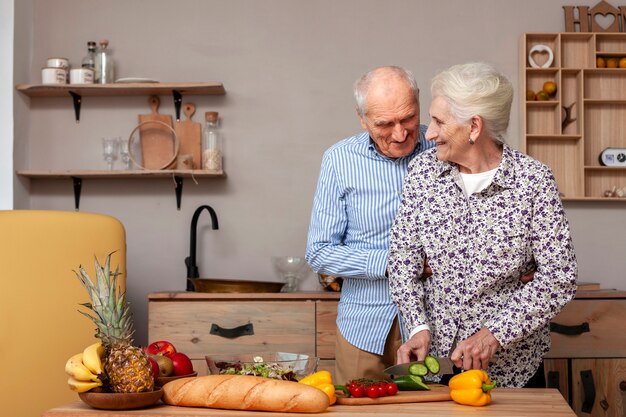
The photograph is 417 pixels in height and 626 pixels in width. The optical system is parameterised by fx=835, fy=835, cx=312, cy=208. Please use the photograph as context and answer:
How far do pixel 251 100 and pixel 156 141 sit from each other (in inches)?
19.5

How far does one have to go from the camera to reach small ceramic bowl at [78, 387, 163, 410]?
1.66 metres

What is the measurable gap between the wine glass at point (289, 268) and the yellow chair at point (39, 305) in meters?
1.04

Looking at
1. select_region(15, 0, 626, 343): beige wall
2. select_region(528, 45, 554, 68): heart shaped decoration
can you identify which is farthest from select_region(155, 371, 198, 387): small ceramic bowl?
select_region(528, 45, 554, 68): heart shaped decoration

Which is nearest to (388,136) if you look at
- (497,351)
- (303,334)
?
(497,351)

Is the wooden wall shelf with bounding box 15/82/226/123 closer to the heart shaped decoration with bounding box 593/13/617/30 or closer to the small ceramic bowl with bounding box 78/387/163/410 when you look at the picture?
the heart shaped decoration with bounding box 593/13/617/30

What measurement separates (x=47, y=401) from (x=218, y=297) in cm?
87

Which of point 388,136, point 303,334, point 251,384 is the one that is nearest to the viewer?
point 251,384

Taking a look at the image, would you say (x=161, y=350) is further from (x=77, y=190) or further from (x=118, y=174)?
(x=77, y=190)

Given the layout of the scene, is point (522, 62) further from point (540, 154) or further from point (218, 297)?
point (218, 297)

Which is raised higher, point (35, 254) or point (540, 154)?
point (540, 154)

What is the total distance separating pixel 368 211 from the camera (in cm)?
249

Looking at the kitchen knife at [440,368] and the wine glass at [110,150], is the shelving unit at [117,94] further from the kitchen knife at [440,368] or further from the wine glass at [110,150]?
the kitchen knife at [440,368]

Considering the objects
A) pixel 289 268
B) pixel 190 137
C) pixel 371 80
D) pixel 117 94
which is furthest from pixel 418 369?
pixel 117 94

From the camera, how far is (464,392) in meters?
1.77
